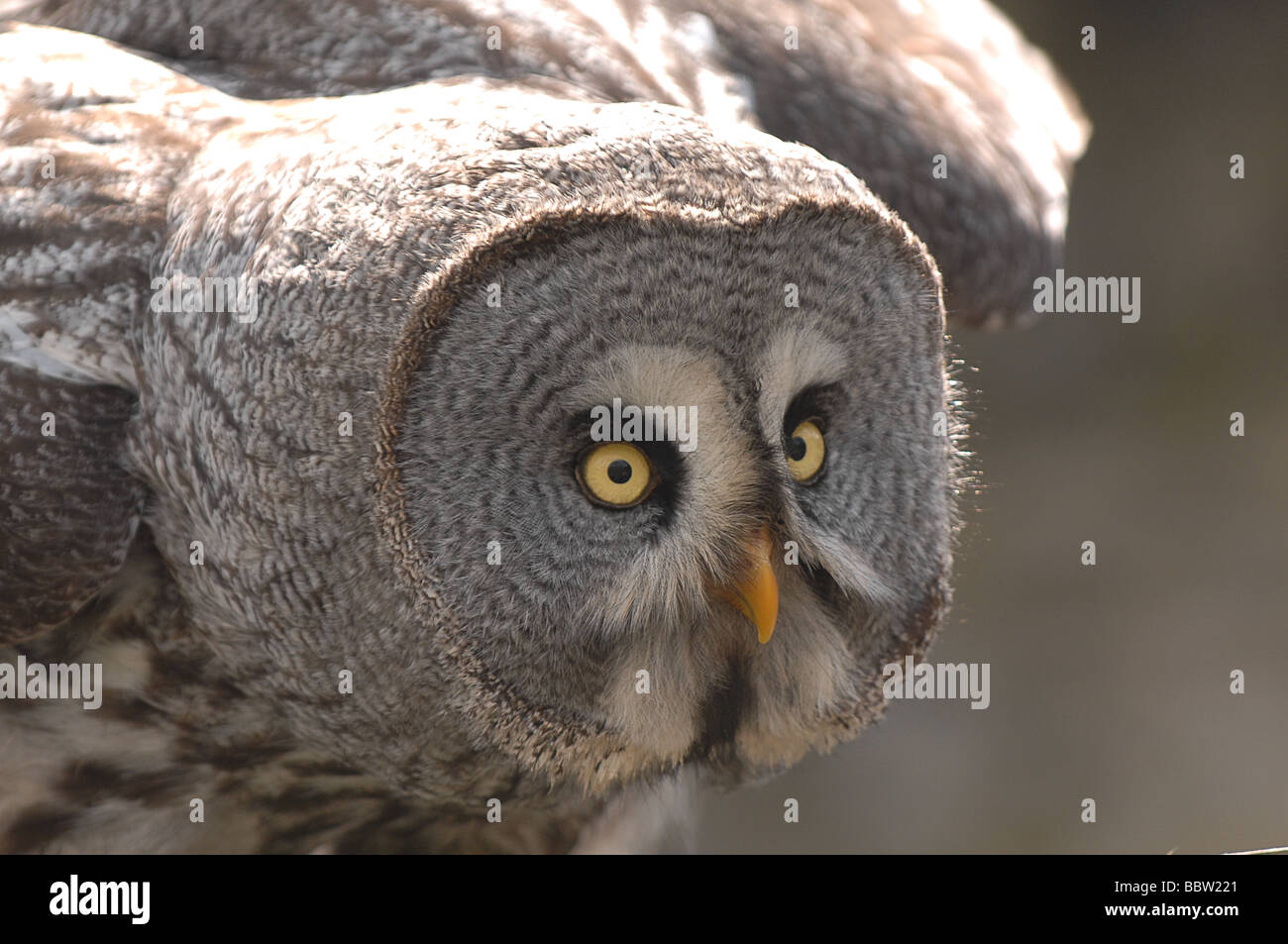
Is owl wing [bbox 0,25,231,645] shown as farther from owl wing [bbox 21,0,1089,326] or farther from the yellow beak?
the yellow beak

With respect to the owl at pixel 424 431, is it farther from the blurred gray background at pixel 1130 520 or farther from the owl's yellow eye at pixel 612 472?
the blurred gray background at pixel 1130 520

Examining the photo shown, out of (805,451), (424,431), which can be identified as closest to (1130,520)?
(805,451)

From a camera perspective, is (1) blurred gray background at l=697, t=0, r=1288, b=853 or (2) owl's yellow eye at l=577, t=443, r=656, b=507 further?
(1) blurred gray background at l=697, t=0, r=1288, b=853

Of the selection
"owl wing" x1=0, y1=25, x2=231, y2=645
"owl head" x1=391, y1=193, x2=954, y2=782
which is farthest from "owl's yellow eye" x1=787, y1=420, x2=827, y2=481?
"owl wing" x1=0, y1=25, x2=231, y2=645

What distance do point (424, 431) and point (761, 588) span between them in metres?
0.44

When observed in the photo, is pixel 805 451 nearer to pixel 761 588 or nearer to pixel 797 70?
pixel 761 588

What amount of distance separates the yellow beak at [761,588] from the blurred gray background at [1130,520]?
155 inches

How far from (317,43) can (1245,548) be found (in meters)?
4.93

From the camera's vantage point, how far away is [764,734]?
1943mm

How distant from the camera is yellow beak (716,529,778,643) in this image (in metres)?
1.72

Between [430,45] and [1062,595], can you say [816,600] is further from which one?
[1062,595]

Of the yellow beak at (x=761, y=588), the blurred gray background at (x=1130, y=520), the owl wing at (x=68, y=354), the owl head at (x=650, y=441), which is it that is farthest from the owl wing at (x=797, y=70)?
the blurred gray background at (x=1130, y=520)
